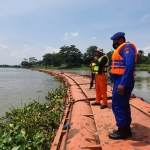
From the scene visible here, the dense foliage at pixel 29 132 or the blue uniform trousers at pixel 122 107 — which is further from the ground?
the blue uniform trousers at pixel 122 107

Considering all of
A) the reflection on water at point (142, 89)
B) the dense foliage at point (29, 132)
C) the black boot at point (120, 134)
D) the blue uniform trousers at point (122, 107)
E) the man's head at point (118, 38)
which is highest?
the man's head at point (118, 38)

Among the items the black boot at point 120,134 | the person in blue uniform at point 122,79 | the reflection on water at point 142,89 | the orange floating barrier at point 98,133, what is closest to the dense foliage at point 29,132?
the orange floating barrier at point 98,133

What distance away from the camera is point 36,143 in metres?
3.67

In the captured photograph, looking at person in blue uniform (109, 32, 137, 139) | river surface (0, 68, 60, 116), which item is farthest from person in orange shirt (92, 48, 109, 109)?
river surface (0, 68, 60, 116)

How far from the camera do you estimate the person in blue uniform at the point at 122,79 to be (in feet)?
9.75

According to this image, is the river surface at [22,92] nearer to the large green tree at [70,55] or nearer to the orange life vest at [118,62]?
the orange life vest at [118,62]

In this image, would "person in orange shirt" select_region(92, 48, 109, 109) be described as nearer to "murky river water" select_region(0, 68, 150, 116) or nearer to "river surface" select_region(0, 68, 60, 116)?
"river surface" select_region(0, 68, 60, 116)

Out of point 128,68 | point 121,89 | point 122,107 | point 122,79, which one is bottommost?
point 122,107

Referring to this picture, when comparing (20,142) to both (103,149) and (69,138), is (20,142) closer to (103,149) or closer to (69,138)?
(69,138)

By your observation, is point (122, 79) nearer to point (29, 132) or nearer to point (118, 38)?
point (118, 38)

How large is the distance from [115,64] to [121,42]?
0.41 metres

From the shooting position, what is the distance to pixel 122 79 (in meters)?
2.99

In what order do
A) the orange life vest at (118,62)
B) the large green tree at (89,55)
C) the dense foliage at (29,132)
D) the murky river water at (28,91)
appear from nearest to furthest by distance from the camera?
the orange life vest at (118,62), the dense foliage at (29,132), the murky river water at (28,91), the large green tree at (89,55)

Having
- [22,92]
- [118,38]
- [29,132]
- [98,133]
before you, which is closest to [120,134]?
[98,133]
